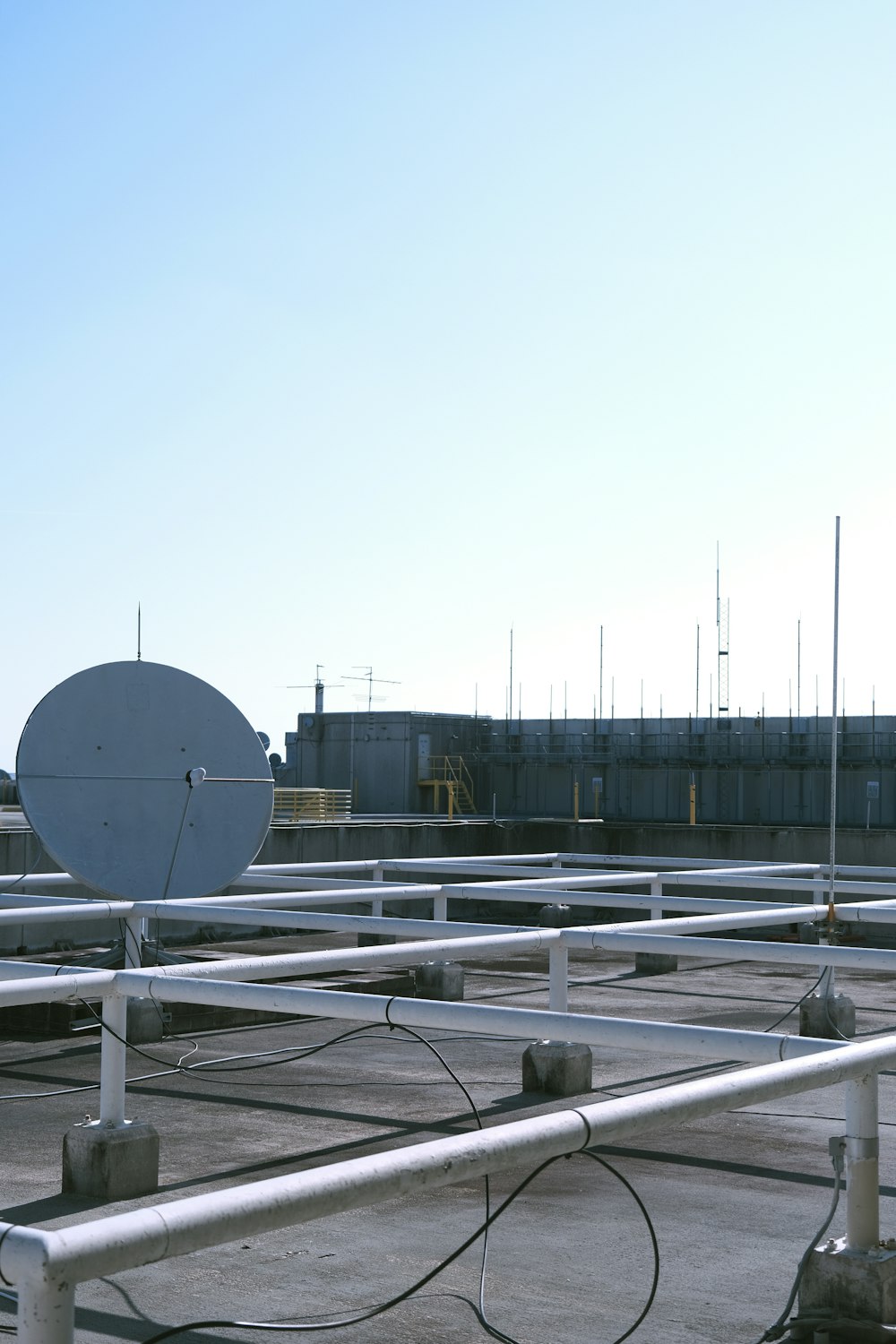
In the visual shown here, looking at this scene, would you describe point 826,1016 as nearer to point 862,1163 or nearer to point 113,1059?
point 113,1059

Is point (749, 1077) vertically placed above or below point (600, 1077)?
above

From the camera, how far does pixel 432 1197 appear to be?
7.17m

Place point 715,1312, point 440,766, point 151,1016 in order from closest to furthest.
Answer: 1. point 715,1312
2. point 151,1016
3. point 440,766

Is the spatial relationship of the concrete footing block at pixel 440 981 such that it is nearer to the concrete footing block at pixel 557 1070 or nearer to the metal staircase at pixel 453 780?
the concrete footing block at pixel 557 1070

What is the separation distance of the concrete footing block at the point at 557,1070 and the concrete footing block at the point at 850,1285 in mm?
4409

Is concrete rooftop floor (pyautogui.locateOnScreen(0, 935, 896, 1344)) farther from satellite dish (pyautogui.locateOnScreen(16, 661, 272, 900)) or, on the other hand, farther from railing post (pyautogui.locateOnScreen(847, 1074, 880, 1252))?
satellite dish (pyautogui.locateOnScreen(16, 661, 272, 900))

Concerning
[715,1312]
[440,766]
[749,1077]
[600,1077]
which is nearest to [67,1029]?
[600,1077]

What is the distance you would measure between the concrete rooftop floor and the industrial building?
3522 cm

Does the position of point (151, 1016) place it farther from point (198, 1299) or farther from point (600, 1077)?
point (198, 1299)

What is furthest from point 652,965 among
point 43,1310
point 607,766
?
point 607,766

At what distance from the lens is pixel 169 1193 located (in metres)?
7.12

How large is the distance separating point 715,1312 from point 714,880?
8.86 meters

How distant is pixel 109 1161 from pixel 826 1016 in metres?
6.50

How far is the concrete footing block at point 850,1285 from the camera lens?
16.6ft
